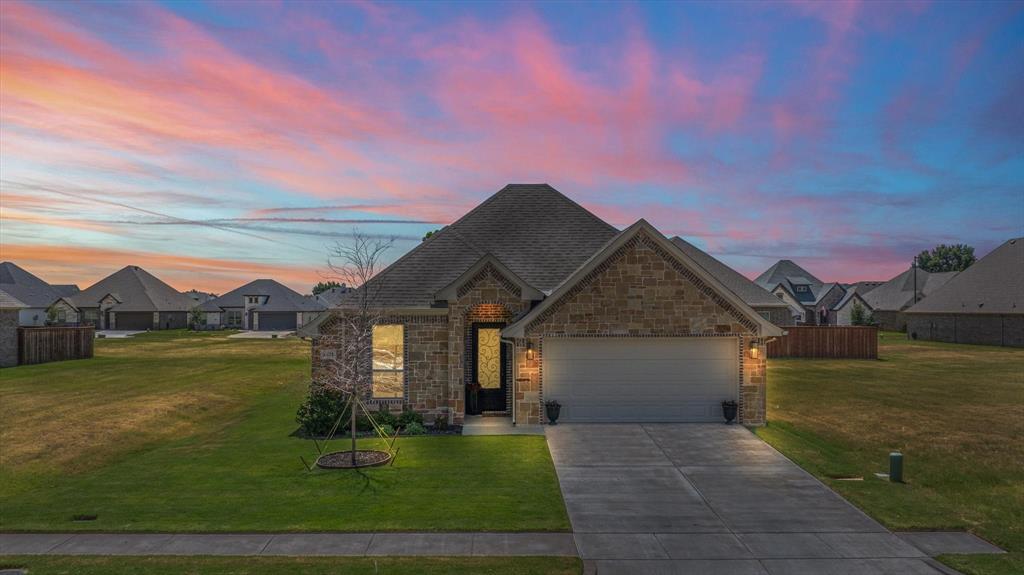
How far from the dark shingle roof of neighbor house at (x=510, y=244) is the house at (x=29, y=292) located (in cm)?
7419

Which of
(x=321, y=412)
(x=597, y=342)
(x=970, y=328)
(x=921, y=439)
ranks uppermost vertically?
(x=597, y=342)

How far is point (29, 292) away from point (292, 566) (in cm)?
8862

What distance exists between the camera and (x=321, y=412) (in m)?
18.2

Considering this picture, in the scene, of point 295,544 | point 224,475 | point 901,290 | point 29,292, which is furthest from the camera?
point 29,292

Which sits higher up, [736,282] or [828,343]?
[736,282]

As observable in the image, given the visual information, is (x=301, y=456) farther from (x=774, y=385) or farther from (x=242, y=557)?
(x=774, y=385)

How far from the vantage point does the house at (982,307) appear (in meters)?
50.7

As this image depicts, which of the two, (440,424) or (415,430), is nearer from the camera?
(415,430)

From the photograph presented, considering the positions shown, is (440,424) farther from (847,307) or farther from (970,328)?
(847,307)

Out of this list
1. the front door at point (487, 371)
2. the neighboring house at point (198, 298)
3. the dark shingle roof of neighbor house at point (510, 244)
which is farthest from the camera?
the neighboring house at point (198, 298)

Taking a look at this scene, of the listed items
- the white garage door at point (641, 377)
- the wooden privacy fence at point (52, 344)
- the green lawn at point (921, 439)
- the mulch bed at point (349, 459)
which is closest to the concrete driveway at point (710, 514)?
the green lawn at point (921, 439)

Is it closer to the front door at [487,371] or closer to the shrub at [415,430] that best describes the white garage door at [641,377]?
the front door at [487,371]

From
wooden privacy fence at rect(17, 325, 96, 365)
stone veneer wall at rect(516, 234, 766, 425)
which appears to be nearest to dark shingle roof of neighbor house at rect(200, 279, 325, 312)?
wooden privacy fence at rect(17, 325, 96, 365)

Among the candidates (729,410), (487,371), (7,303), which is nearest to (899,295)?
(729,410)
